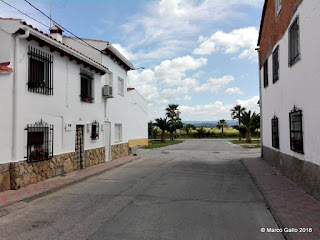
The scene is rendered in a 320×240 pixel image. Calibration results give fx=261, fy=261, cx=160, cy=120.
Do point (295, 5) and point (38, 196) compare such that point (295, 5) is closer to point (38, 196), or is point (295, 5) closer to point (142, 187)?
point (142, 187)

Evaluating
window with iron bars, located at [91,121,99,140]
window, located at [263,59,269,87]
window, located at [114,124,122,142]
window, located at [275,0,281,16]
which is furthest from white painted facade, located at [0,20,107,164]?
window, located at [263,59,269,87]

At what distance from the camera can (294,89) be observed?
29.7 feet

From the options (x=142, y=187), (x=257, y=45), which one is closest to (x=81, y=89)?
(x=142, y=187)

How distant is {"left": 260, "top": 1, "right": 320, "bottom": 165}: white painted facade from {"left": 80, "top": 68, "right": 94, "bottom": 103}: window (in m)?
9.07

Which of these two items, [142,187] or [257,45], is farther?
[257,45]

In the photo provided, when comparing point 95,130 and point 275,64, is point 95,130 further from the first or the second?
point 275,64

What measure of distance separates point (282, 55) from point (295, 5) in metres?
2.38

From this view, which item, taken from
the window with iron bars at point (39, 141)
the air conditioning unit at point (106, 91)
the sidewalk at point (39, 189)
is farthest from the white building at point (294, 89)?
the window with iron bars at point (39, 141)

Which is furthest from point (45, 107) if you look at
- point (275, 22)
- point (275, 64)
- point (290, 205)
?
point (275, 22)

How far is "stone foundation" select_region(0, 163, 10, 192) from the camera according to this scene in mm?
7836

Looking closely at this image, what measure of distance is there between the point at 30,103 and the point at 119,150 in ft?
31.1

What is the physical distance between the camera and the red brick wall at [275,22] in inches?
371

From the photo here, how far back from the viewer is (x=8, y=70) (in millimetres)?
7961

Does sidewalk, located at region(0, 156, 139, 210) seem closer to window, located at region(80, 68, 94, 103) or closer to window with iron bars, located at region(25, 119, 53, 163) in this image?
window with iron bars, located at region(25, 119, 53, 163)
